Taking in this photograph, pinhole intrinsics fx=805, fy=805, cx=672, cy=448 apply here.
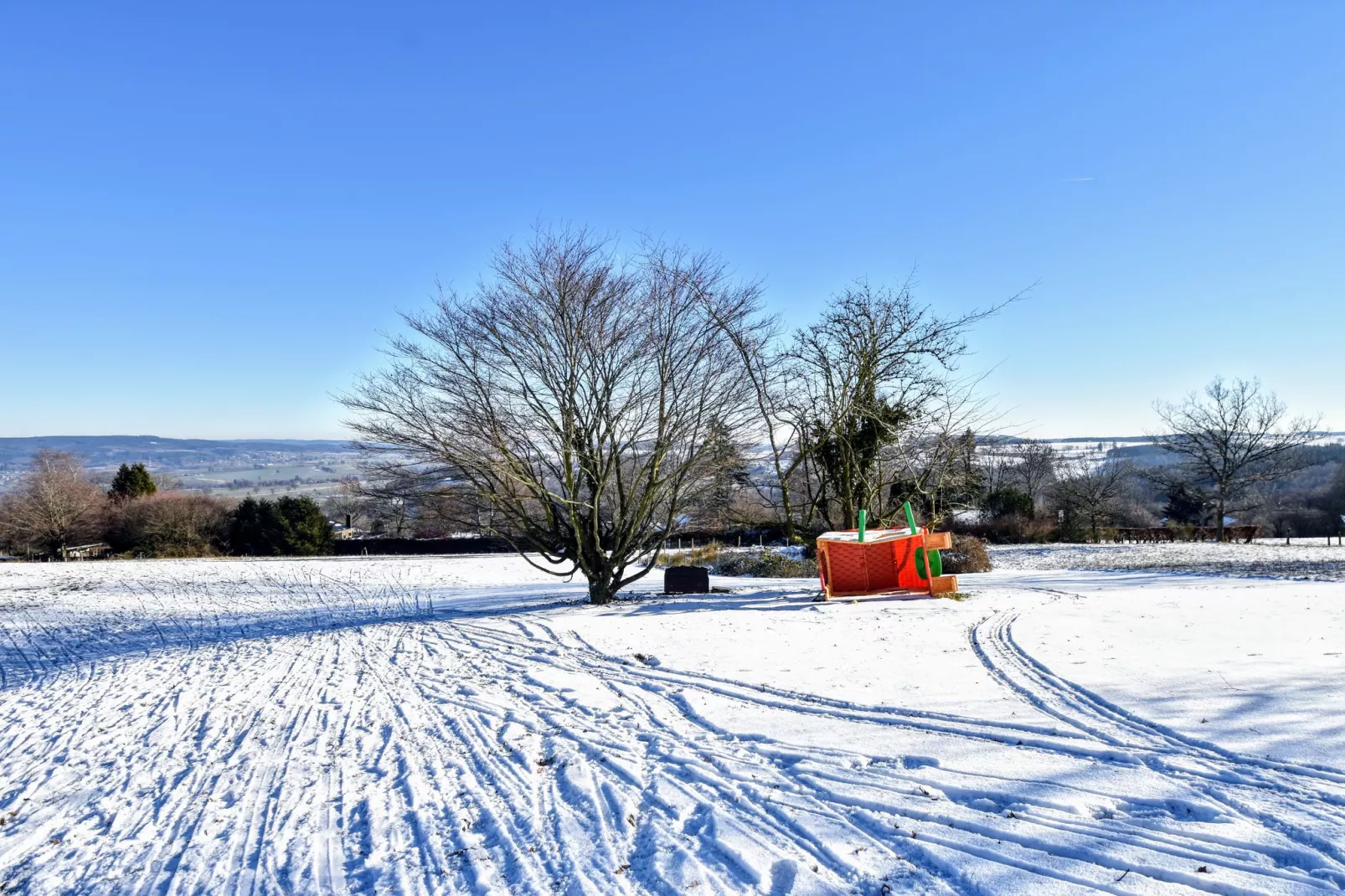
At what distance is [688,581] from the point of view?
16.2 m

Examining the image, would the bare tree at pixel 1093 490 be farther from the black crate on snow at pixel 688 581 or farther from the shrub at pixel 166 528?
the shrub at pixel 166 528

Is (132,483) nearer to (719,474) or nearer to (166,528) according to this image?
(166,528)

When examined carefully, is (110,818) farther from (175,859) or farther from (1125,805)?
(1125,805)

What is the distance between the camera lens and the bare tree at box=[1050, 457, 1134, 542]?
38.3m

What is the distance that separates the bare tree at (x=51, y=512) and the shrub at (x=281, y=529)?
602 centimetres

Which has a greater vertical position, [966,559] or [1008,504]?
[1008,504]

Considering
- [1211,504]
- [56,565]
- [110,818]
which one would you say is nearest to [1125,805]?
[110,818]

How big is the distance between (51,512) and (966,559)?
118 feet

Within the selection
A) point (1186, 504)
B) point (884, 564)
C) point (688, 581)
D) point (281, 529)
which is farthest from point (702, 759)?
point (1186, 504)

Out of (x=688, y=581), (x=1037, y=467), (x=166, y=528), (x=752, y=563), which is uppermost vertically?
(x=1037, y=467)

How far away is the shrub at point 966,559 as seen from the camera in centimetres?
2112

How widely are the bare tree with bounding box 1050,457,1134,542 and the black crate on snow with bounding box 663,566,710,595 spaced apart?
23.0 meters

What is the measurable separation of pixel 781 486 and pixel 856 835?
35.5ft

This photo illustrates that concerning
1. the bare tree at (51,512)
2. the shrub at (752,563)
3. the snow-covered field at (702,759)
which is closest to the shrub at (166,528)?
the bare tree at (51,512)
